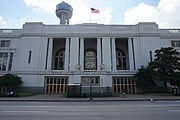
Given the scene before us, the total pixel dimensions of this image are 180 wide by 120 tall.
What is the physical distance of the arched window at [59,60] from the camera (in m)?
47.2

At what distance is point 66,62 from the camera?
42.2m

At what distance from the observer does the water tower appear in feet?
199

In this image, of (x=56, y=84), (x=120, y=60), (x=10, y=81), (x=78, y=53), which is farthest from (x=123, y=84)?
(x=10, y=81)

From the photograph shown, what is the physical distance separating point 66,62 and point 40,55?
687 cm

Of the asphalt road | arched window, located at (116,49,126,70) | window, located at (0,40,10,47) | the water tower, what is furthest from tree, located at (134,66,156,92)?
the water tower

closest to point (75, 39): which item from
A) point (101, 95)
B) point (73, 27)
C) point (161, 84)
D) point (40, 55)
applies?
point (73, 27)

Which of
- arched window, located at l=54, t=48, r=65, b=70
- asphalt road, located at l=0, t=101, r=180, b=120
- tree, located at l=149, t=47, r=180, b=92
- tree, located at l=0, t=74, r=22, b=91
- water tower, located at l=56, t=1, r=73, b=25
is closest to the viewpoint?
asphalt road, located at l=0, t=101, r=180, b=120

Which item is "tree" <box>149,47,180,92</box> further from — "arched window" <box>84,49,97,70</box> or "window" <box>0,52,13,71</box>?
"window" <box>0,52,13,71</box>

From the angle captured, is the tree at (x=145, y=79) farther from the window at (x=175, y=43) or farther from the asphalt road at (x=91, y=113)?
the asphalt road at (x=91, y=113)

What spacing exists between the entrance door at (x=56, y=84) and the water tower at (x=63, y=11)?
84.6ft

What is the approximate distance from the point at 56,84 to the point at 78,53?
952 centimetres

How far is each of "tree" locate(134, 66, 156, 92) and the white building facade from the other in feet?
12.5

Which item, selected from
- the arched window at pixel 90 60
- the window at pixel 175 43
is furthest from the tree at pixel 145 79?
the window at pixel 175 43

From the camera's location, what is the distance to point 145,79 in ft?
116
